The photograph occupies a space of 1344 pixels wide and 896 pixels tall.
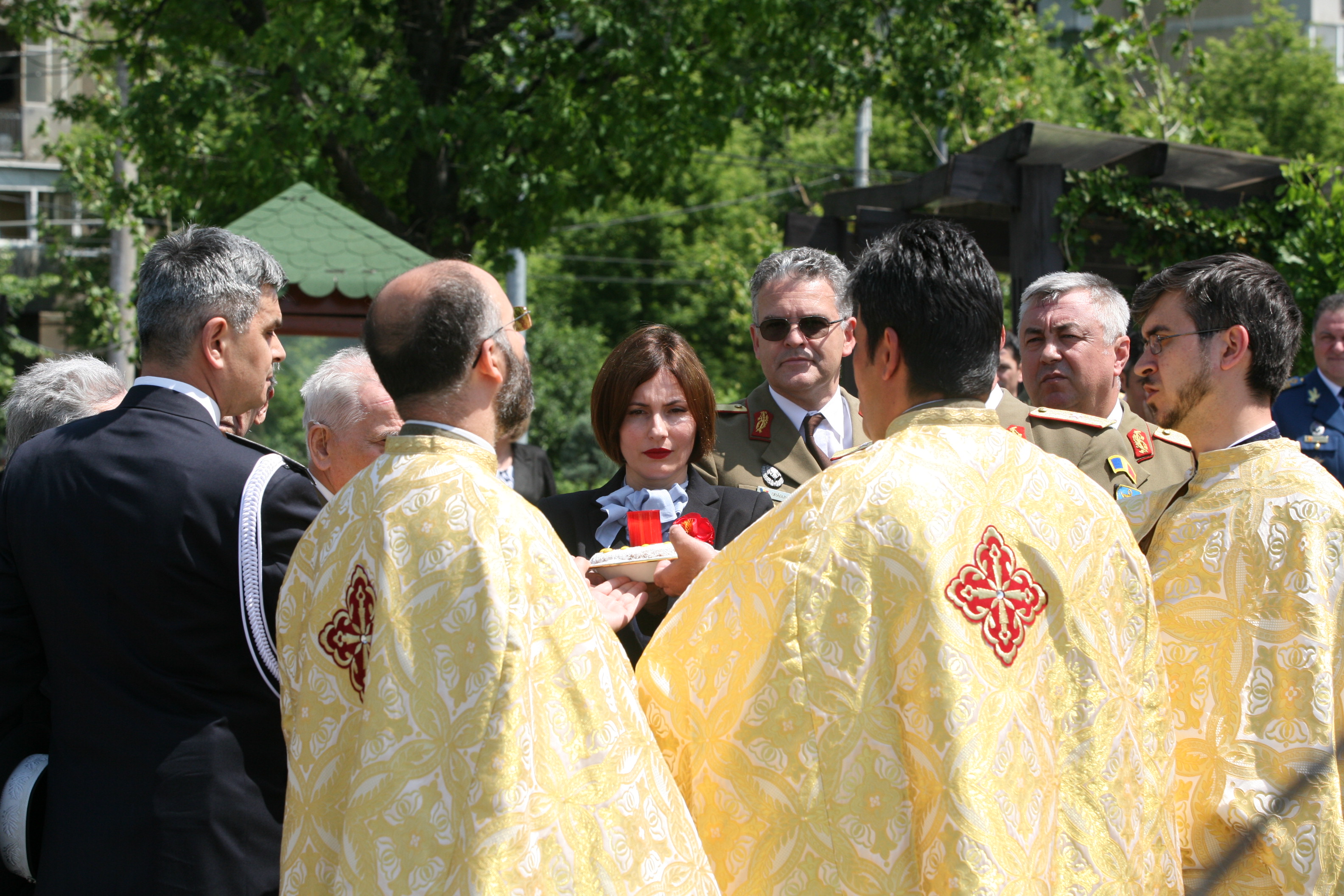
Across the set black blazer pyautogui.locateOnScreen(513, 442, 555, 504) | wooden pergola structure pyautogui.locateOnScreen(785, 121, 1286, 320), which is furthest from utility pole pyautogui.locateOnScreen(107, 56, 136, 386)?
wooden pergola structure pyautogui.locateOnScreen(785, 121, 1286, 320)

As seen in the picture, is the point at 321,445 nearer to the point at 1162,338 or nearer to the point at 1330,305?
the point at 1162,338

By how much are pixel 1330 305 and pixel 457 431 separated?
585cm

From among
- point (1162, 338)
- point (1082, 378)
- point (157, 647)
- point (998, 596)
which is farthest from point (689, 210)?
point (998, 596)

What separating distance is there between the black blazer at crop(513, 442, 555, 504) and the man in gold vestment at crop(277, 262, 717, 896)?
14.2ft

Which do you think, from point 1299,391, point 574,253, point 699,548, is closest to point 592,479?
point 1299,391

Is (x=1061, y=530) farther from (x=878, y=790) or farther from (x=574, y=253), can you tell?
(x=574, y=253)

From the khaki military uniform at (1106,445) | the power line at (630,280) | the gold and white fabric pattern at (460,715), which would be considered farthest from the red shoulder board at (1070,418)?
the power line at (630,280)

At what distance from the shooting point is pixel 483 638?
1.92 meters

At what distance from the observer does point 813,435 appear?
4.02 metres

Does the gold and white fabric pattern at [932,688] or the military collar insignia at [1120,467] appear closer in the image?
the gold and white fabric pattern at [932,688]

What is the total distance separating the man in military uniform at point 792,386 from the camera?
3916 millimetres

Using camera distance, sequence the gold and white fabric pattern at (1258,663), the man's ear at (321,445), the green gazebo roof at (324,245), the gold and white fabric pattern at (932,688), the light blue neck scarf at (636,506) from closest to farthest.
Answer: the gold and white fabric pattern at (932,688) → the gold and white fabric pattern at (1258,663) → the light blue neck scarf at (636,506) → the man's ear at (321,445) → the green gazebo roof at (324,245)

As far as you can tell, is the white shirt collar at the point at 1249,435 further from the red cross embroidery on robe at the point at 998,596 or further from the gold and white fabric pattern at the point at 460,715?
the gold and white fabric pattern at the point at 460,715

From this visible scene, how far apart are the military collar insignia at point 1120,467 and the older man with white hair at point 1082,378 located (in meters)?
0.07
